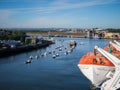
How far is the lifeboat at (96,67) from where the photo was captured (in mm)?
6883

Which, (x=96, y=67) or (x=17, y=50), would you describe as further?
(x=17, y=50)

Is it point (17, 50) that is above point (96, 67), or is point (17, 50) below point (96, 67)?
below

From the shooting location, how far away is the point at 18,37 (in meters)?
27.2

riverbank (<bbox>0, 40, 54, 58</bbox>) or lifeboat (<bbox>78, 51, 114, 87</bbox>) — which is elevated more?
lifeboat (<bbox>78, 51, 114, 87</bbox>)

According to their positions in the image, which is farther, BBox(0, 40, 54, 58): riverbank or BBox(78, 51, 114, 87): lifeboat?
BBox(0, 40, 54, 58): riverbank

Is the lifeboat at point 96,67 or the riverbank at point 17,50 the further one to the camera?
the riverbank at point 17,50

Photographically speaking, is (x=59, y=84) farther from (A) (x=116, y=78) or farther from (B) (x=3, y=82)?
(A) (x=116, y=78)

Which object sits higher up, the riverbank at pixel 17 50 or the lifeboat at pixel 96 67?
the lifeboat at pixel 96 67

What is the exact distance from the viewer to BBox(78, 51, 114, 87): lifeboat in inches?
271

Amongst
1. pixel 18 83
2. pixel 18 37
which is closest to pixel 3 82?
pixel 18 83

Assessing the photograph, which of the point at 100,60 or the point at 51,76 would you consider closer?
the point at 100,60

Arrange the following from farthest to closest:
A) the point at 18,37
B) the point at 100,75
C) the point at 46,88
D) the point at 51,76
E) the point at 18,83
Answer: the point at 18,37
the point at 51,76
the point at 18,83
the point at 46,88
the point at 100,75

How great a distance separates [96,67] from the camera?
695 cm

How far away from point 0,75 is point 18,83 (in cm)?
198
